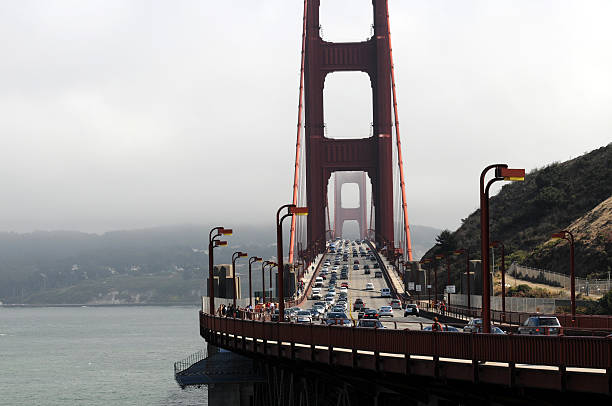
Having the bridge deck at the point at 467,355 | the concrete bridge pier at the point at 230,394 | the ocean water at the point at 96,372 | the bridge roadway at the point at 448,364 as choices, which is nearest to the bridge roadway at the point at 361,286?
the ocean water at the point at 96,372

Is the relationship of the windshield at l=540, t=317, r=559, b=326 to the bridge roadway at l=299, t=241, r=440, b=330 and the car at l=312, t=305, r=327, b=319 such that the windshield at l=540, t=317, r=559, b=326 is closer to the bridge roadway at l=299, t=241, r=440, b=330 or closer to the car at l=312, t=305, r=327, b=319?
the bridge roadway at l=299, t=241, r=440, b=330

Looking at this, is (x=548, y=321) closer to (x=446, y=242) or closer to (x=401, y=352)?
(x=401, y=352)

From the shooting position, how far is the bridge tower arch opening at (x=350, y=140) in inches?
6225

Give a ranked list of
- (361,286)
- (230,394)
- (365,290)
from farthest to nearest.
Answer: (361,286) → (365,290) → (230,394)

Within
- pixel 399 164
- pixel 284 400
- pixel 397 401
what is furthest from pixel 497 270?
pixel 397 401

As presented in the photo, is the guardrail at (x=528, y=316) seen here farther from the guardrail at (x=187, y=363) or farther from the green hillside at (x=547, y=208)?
the green hillside at (x=547, y=208)

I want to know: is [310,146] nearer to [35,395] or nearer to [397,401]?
[35,395]

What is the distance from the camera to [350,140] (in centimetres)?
16325

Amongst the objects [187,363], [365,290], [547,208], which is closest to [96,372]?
[365,290]

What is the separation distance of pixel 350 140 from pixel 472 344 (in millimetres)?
137071

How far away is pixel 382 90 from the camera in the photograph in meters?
157

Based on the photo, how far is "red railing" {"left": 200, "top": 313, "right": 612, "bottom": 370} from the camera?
23.8 metres

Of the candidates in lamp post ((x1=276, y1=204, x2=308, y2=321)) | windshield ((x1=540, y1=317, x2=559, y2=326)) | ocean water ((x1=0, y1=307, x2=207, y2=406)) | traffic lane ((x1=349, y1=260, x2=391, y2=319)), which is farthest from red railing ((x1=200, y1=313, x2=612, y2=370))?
traffic lane ((x1=349, y1=260, x2=391, y2=319))

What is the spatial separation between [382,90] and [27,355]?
219 ft
